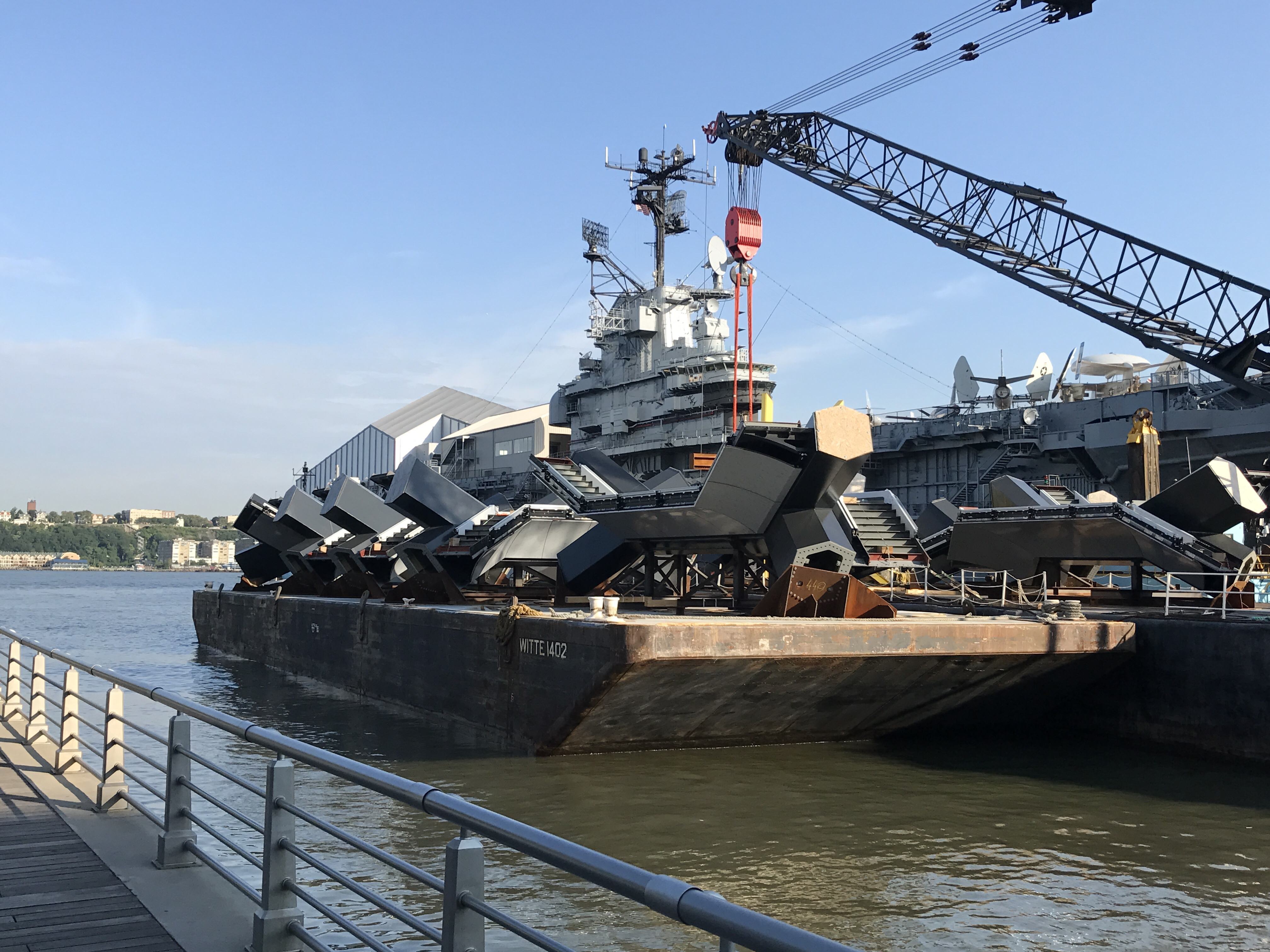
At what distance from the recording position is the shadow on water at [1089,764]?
56.5ft

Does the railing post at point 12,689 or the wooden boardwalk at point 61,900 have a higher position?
the railing post at point 12,689

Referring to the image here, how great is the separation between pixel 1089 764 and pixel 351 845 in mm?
16105

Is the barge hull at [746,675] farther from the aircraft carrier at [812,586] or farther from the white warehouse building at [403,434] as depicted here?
the white warehouse building at [403,434]

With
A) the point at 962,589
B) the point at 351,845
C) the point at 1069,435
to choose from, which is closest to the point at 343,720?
the point at 962,589

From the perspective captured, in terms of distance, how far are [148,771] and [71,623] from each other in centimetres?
5550

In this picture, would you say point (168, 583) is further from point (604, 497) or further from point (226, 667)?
point (604, 497)

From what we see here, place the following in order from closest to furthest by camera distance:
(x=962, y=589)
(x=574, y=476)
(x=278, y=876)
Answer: (x=278, y=876)
(x=962, y=589)
(x=574, y=476)

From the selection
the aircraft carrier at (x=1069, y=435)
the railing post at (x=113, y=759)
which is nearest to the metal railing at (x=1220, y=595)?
the railing post at (x=113, y=759)

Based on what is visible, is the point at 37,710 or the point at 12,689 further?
the point at 12,689

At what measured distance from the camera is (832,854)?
13.4 metres

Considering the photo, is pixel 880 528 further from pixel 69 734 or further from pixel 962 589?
pixel 69 734

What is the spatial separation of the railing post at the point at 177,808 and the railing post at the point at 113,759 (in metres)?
1.42

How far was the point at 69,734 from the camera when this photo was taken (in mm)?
10656

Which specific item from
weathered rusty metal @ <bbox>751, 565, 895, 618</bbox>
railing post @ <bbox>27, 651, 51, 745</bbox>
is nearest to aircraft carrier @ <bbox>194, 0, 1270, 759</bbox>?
weathered rusty metal @ <bbox>751, 565, 895, 618</bbox>
